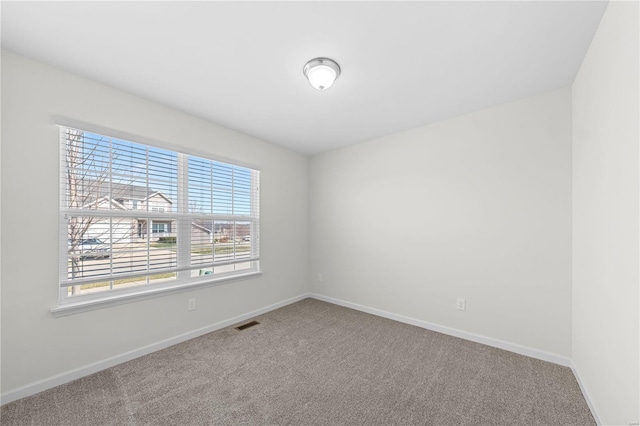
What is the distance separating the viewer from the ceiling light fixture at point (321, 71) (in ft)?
6.04

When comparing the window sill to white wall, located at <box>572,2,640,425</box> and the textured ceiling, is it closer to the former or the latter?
the textured ceiling

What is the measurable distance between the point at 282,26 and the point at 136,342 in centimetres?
287

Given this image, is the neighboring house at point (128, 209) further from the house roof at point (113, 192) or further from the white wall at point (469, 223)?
the white wall at point (469, 223)

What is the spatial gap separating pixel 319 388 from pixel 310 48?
2.47 metres

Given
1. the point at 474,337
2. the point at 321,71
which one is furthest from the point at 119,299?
the point at 474,337

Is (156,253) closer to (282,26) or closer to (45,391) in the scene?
(45,391)

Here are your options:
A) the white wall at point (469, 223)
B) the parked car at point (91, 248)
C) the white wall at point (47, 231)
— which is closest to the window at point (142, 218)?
the parked car at point (91, 248)

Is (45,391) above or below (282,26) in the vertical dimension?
below

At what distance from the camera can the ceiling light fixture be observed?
1842mm

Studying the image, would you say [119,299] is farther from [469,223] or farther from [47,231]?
[469,223]

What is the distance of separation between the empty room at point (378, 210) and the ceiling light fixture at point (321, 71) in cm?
2

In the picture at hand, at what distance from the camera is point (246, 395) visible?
6.01 ft

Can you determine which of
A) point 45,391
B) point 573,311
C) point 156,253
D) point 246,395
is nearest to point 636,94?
point 573,311

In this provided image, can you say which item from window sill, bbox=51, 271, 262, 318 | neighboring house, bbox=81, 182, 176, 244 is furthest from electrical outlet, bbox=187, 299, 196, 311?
neighboring house, bbox=81, 182, 176, 244
